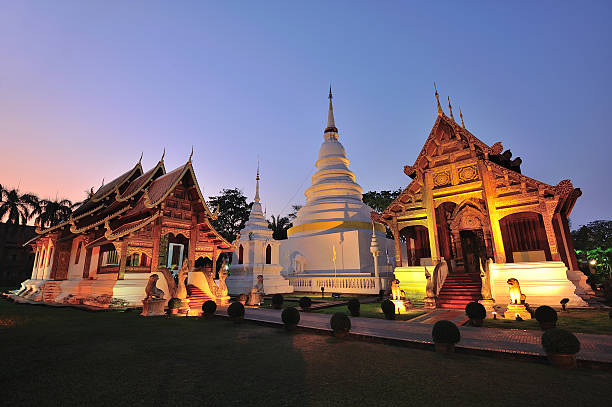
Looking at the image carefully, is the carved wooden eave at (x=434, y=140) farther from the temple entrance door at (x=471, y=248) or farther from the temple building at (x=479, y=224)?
the temple entrance door at (x=471, y=248)

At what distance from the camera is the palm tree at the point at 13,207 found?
36.2 m

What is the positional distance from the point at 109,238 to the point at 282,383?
41.6ft

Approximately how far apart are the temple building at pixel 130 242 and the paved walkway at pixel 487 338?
9.01 m

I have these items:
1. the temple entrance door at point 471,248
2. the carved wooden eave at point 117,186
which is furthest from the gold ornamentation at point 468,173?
the carved wooden eave at point 117,186

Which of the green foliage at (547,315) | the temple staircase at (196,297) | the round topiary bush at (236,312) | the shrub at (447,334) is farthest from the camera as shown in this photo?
the temple staircase at (196,297)

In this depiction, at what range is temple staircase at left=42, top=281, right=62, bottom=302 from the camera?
17.9 meters

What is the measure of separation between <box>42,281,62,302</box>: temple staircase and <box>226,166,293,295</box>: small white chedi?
11367 mm

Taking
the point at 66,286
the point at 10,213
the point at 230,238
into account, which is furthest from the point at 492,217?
the point at 10,213

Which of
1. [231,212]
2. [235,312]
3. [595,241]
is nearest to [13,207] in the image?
[231,212]

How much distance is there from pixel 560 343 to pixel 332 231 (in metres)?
21.0

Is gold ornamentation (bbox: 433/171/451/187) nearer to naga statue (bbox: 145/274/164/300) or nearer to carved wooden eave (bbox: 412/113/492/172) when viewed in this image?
carved wooden eave (bbox: 412/113/492/172)

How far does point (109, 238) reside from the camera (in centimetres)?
1348

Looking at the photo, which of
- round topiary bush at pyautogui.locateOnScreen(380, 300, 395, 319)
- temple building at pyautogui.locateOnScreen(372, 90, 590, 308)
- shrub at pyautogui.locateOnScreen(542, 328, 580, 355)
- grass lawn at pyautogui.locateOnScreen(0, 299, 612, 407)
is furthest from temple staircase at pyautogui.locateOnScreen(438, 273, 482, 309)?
shrub at pyautogui.locateOnScreen(542, 328, 580, 355)

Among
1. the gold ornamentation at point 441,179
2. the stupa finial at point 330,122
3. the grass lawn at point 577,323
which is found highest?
the stupa finial at point 330,122
